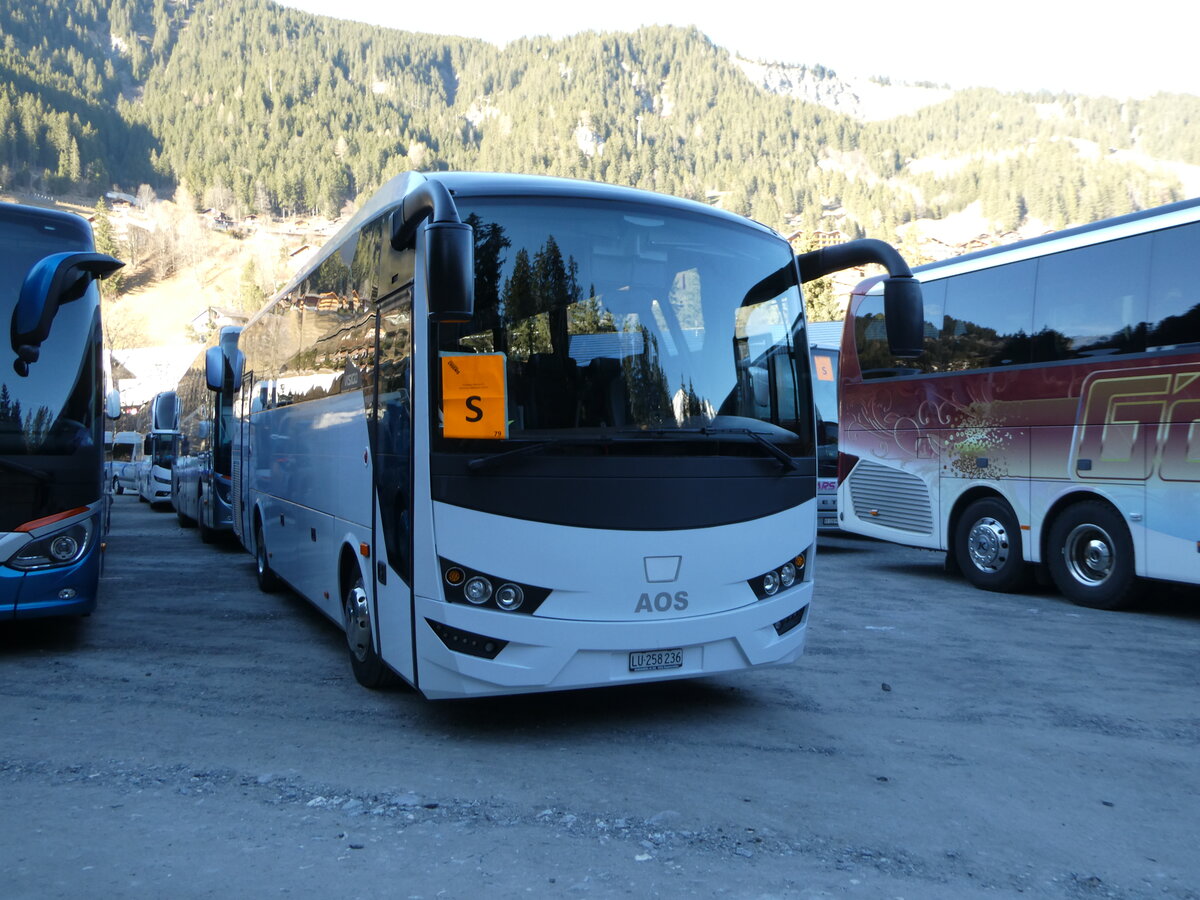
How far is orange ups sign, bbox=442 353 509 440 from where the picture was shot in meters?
5.43

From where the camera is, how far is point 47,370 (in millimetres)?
7613

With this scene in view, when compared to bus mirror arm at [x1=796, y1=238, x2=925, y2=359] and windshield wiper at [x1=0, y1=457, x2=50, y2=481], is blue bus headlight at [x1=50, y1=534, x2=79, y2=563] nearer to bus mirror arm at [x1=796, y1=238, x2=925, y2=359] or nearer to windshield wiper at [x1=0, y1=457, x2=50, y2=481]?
windshield wiper at [x1=0, y1=457, x2=50, y2=481]

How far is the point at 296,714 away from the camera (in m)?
6.34

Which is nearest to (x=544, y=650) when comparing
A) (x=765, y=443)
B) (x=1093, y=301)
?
(x=765, y=443)

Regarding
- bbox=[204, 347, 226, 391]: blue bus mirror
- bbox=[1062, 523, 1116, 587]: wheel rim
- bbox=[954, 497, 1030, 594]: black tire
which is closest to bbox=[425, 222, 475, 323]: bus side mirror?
bbox=[1062, 523, 1116, 587]: wheel rim

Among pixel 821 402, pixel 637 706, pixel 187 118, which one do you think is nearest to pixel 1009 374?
pixel 821 402

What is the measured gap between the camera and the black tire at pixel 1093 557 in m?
10.2

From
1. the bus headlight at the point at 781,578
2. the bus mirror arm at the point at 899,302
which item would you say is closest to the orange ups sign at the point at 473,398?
the bus headlight at the point at 781,578

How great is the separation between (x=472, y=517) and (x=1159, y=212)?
7541 mm

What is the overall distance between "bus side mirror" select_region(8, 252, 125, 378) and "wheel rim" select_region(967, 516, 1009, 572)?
28.9 feet

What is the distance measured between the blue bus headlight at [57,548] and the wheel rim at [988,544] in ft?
28.5

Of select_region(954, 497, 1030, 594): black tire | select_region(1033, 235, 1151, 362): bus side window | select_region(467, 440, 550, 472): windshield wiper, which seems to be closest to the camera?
select_region(467, 440, 550, 472): windshield wiper

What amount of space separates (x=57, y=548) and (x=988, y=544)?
8.96 metres

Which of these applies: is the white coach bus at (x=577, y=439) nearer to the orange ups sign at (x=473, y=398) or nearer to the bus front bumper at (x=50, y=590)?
the orange ups sign at (x=473, y=398)
